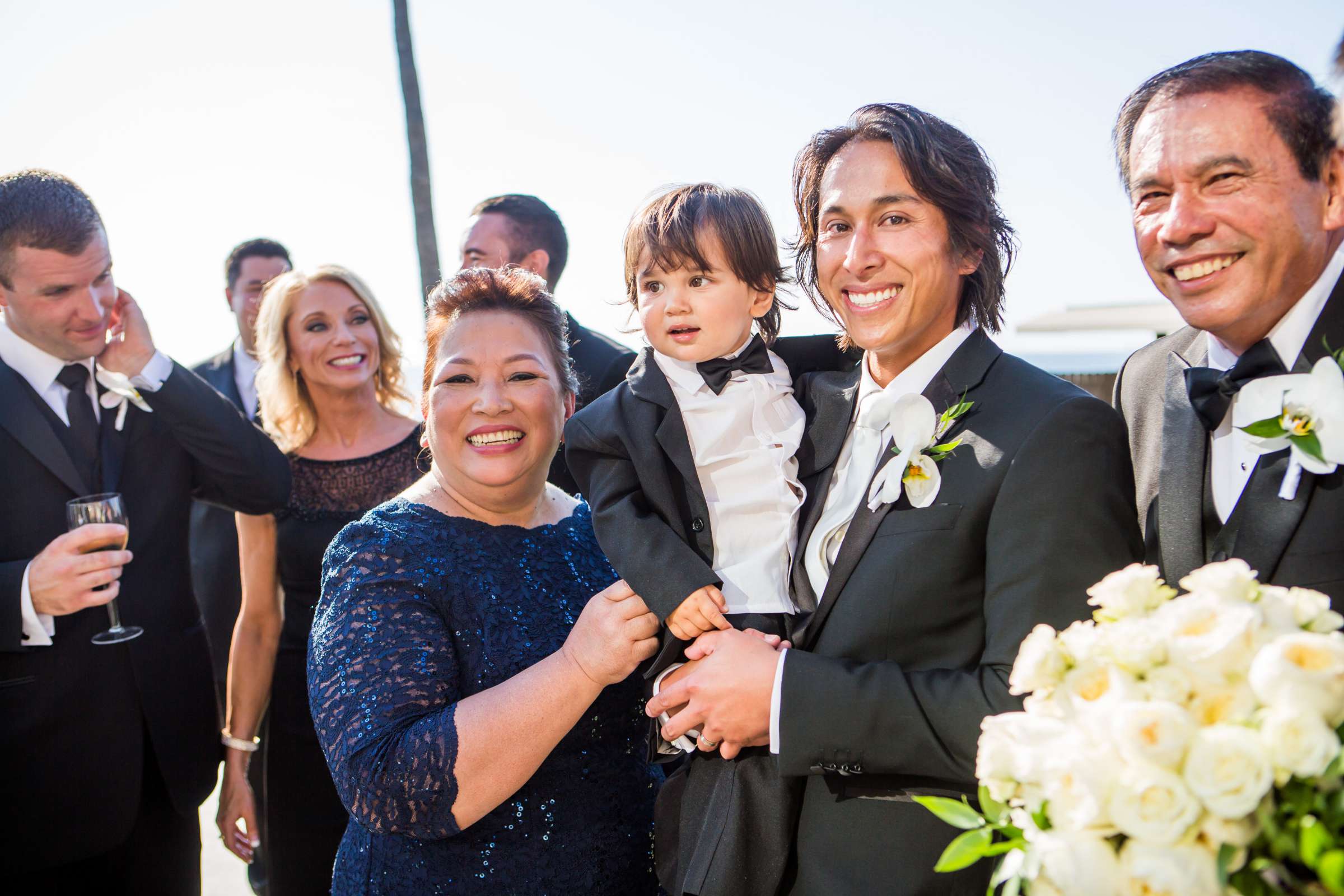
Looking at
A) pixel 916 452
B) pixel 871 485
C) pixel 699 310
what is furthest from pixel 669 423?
pixel 916 452

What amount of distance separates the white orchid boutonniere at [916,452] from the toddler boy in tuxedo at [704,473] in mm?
398

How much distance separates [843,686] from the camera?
197cm

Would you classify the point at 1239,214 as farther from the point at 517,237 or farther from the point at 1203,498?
the point at 517,237

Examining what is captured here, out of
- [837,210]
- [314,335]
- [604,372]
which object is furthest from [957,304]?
[314,335]

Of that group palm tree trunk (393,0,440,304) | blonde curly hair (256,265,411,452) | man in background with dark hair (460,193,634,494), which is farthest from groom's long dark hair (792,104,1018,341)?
palm tree trunk (393,0,440,304)

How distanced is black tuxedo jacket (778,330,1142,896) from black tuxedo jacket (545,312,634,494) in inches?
92.6

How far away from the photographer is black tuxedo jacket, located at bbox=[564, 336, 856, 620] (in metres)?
2.34

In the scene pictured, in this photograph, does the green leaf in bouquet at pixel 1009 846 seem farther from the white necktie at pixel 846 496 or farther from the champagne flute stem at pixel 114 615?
the champagne flute stem at pixel 114 615

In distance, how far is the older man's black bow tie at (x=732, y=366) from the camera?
9.02 feet

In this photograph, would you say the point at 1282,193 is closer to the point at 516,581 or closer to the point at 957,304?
the point at 957,304

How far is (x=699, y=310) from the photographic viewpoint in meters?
2.82

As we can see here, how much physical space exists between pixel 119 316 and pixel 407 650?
8.20 ft

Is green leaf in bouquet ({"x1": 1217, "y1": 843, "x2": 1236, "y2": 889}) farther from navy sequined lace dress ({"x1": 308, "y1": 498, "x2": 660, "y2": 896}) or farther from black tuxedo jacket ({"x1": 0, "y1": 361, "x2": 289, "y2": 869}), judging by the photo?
black tuxedo jacket ({"x1": 0, "y1": 361, "x2": 289, "y2": 869})

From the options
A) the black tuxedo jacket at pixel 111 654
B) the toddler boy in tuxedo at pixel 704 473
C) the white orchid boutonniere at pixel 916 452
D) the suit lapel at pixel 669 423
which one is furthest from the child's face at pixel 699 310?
the black tuxedo jacket at pixel 111 654
